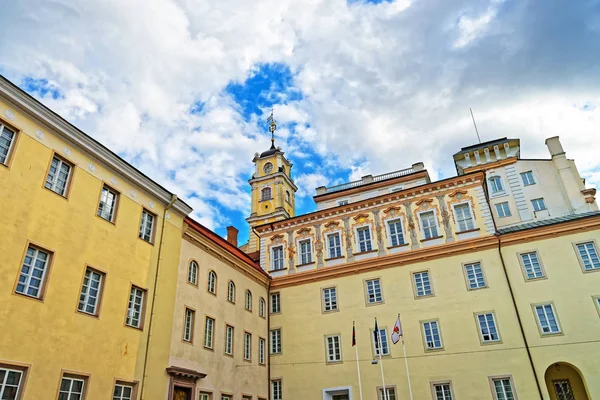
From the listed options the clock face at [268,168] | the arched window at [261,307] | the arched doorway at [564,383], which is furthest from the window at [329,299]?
the clock face at [268,168]

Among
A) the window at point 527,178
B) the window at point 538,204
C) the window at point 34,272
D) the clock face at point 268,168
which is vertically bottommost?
the window at point 34,272

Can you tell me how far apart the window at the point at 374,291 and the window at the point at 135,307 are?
15003 mm

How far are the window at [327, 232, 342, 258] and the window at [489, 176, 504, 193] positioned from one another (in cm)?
1654

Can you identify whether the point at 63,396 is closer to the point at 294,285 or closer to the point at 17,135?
the point at 17,135

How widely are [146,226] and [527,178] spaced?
32187 mm

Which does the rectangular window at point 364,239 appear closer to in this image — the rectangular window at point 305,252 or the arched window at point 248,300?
the rectangular window at point 305,252

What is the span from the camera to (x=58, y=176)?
1619 centimetres

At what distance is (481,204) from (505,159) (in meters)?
13.1

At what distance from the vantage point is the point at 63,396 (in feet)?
46.4

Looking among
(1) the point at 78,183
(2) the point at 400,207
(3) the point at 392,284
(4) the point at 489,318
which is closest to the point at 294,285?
(3) the point at 392,284

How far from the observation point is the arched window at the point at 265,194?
Result: 5891cm

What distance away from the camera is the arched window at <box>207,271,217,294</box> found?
23656 millimetres

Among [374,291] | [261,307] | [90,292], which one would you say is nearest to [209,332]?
[261,307]

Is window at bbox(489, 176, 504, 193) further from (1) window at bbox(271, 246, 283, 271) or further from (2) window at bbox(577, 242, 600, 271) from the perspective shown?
(1) window at bbox(271, 246, 283, 271)
